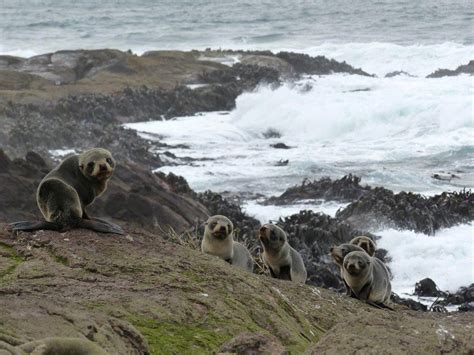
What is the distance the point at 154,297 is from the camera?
5.45 metres

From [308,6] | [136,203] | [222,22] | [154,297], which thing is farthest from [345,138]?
[308,6]

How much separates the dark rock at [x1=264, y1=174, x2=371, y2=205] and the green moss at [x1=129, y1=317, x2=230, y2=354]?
14599mm

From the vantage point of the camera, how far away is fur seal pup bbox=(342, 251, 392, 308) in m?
7.97

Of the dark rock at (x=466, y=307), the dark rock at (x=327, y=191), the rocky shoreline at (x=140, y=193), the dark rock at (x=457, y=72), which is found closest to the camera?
the rocky shoreline at (x=140, y=193)

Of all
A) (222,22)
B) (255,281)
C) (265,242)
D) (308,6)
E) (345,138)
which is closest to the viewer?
(255,281)

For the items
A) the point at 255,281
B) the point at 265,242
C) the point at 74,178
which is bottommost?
the point at 265,242

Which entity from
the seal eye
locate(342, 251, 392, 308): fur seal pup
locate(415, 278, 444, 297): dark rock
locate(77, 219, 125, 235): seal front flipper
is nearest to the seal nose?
locate(342, 251, 392, 308): fur seal pup

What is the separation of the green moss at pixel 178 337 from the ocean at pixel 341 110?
382 inches

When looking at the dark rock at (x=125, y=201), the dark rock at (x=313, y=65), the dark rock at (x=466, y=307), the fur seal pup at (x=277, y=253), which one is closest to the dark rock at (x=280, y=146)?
the dark rock at (x=125, y=201)

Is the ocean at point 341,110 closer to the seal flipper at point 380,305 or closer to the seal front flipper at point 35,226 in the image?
the seal flipper at point 380,305

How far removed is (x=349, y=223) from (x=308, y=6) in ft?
197

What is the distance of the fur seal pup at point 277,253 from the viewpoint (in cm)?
953

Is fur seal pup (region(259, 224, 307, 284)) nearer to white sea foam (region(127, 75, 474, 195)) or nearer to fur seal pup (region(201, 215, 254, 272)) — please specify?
fur seal pup (region(201, 215, 254, 272))

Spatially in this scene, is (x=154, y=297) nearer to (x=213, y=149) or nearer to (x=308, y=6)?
(x=213, y=149)
